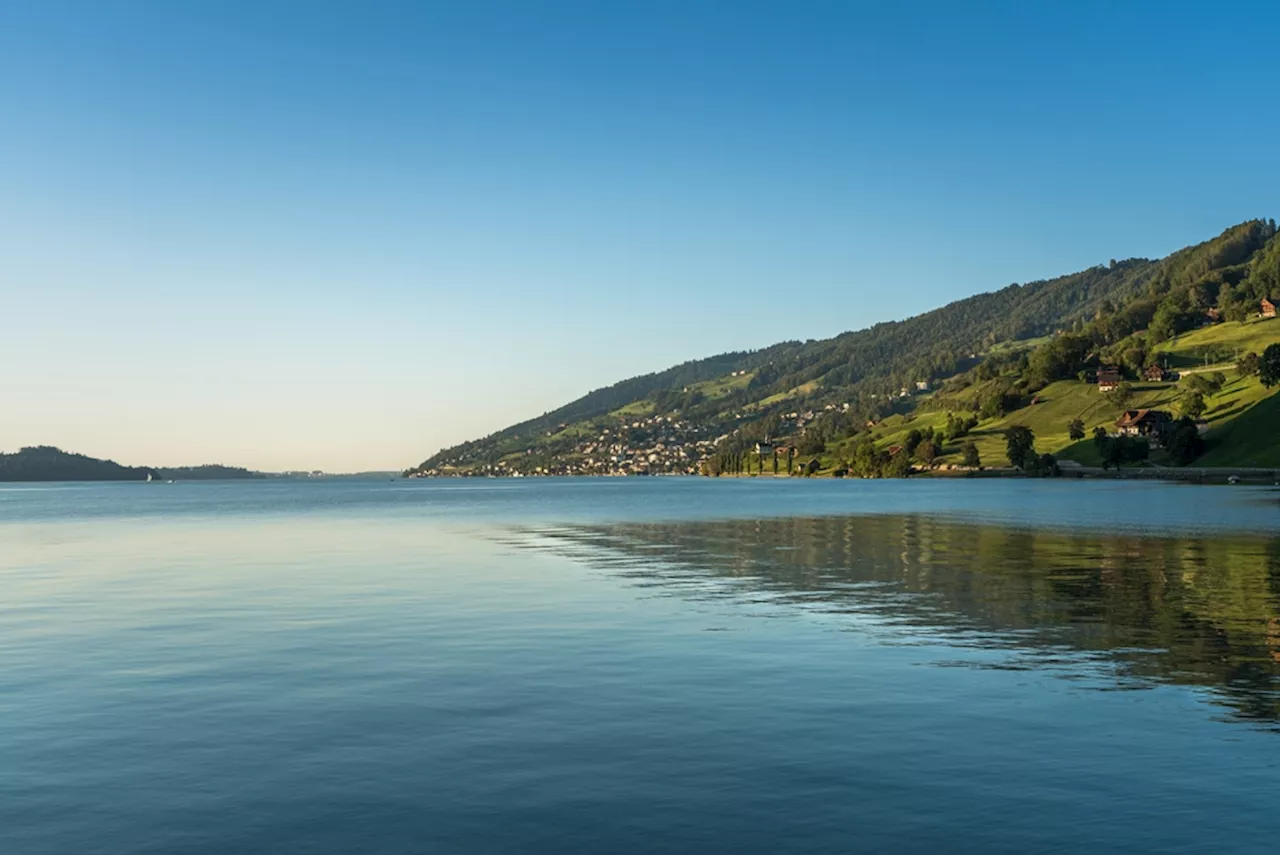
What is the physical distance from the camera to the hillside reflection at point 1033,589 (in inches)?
1216

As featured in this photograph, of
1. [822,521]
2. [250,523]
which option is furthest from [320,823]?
[250,523]

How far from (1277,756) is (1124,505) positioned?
398 feet

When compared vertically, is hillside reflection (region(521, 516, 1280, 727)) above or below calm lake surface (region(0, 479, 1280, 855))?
above

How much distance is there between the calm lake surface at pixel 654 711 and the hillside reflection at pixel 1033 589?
0.92 feet

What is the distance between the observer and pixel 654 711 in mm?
25344

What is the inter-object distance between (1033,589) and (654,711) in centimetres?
2945

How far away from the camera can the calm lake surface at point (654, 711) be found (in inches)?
680

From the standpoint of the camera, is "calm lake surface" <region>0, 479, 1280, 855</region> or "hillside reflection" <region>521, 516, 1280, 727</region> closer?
"calm lake surface" <region>0, 479, 1280, 855</region>

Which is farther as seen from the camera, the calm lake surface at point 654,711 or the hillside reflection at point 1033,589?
the hillside reflection at point 1033,589

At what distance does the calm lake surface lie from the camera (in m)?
17.3

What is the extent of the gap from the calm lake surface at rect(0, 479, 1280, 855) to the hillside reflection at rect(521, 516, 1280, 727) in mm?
281

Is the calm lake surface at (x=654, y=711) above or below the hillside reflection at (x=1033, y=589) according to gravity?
below

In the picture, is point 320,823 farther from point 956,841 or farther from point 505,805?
point 956,841

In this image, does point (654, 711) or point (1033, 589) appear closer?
point (654, 711)
